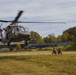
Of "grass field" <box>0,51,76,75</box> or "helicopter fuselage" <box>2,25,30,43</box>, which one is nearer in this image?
"grass field" <box>0,51,76,75</box>

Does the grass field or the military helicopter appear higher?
the military helicopter

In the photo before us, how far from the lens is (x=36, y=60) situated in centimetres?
3506

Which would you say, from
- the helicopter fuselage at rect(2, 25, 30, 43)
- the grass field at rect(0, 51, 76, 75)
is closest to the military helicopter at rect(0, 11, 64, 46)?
the helicopter fuselage at rect(2, 25, 30, 43)

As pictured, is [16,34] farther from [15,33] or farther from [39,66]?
[39,66]

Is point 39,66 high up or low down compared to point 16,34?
down

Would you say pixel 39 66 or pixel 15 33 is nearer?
pixel 39 66

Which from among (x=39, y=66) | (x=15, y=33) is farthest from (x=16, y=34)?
(x=39, y=66)

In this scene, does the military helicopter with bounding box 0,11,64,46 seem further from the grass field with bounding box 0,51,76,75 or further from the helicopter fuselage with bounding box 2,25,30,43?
the grass field with bounding box 0,51,76,75

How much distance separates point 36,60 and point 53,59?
71.8 inches

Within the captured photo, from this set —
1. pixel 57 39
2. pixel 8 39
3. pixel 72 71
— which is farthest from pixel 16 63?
pixel 57 39

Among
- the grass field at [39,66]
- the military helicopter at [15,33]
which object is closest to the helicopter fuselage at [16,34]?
the military helicopter at [15,33]

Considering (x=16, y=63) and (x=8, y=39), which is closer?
(x=16, y=63)

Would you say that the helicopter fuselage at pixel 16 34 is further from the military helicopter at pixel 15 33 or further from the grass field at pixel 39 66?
the grass field at pixel 39 66

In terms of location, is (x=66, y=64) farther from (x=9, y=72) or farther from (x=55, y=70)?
(x=9, y=72)
